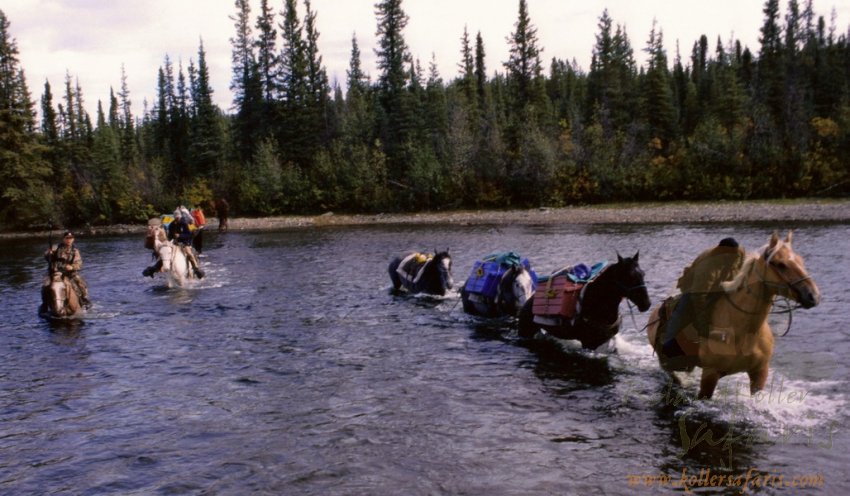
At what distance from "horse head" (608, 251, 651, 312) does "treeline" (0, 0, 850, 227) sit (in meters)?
48.7

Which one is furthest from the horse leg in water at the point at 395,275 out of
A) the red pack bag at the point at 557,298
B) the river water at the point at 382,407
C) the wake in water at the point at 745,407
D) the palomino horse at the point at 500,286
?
the wake in water at the point at 745,407

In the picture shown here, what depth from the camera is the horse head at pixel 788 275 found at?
22.6 ft

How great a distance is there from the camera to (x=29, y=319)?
1739 centimetres

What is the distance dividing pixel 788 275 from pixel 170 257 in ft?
63.8

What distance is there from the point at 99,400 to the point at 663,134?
7474 cm

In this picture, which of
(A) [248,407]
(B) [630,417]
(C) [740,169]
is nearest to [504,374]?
(B) [630,417]

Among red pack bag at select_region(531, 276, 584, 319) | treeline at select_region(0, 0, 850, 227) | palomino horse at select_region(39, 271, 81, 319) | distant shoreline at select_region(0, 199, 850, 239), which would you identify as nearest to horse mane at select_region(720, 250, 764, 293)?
red pack bag at select_region(531, 276, 584, 319)

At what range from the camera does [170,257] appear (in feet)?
71.6

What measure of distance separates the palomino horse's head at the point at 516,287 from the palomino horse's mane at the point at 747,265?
657cm

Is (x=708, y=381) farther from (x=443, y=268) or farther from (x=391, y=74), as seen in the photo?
(x=391, y=74)

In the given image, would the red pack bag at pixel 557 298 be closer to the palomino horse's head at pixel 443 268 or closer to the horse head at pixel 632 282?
the horse head at pixel 632 282

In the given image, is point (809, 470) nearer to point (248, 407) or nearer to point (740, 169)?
point (248, 407)

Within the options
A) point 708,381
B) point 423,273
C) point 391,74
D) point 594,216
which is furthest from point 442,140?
point 708,381

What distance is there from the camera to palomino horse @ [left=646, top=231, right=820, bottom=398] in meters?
7.18
